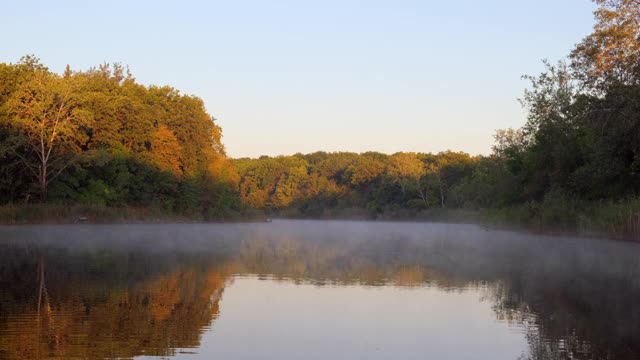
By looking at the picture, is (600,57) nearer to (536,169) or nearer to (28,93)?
(536,169)

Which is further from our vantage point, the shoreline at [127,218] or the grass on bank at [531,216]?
the shoreline at [127,218]

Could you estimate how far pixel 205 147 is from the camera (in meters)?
91.1

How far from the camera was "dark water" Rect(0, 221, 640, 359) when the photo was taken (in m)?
9.72

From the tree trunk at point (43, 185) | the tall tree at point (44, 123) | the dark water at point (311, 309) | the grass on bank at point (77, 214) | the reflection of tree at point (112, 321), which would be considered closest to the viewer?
the reflection of tree at point (112, 321)

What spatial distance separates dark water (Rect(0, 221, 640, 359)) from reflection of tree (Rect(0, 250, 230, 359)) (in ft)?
0.08

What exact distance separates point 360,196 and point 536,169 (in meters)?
105

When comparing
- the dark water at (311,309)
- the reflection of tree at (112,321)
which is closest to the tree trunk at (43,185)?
the dark water at (311,309)

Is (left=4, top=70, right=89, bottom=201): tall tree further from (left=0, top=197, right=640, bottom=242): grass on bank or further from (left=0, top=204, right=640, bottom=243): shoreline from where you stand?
(left=0, top=197, right=640, bottom=242): grass on bank

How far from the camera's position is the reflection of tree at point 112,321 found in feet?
30.1

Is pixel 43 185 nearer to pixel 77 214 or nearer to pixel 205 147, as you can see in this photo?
pixel 77 214

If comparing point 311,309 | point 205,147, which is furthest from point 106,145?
point 311,309

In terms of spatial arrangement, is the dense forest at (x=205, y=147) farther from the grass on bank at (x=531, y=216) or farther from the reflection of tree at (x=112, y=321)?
the reflection of tree at (x=112, y=321)

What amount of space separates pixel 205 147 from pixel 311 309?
7925 centimetres

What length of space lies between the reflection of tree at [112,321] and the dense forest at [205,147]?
2806 centimetres
